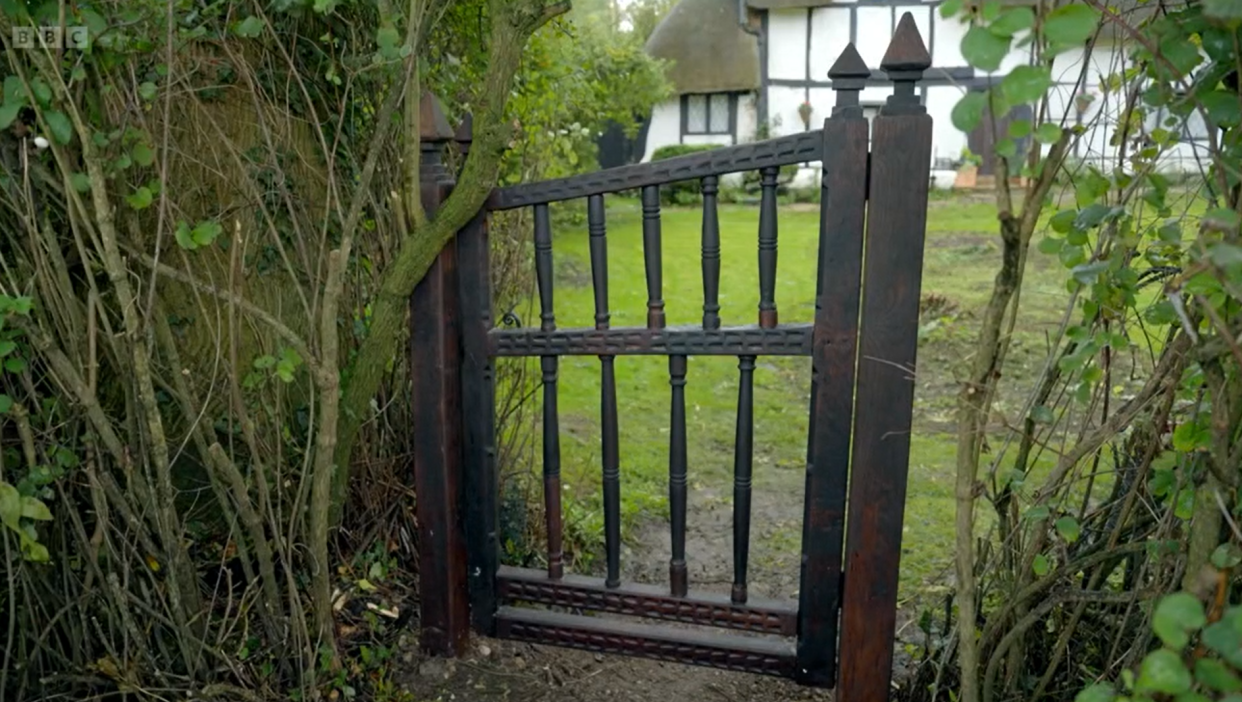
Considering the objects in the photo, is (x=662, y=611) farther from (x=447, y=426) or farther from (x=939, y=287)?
(x=939, y=287)

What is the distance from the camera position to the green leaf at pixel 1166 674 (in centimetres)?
113

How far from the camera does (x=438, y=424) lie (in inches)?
110

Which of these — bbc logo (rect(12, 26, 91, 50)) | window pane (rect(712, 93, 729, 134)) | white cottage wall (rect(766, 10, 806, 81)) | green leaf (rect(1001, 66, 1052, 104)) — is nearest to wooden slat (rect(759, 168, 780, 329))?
green leaf (rect(1001, 66, 1052, 104))

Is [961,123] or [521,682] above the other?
[961,123]

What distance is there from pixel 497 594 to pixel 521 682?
0.26 metres

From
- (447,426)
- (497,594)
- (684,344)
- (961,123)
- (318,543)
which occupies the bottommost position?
(497,594)

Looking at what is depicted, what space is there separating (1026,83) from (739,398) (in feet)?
4.80

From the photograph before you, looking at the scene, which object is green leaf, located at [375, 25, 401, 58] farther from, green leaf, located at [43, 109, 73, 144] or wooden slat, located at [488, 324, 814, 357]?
wooden slat, located at [488, 324, 814, 357]

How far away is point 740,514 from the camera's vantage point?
2.70m

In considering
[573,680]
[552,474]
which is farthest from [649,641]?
[552,474]

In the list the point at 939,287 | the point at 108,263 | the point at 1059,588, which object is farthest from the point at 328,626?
the point at 939,287

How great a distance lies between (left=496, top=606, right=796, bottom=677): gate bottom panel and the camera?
2.70 metres

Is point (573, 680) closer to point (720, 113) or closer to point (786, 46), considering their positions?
point (786, 46)

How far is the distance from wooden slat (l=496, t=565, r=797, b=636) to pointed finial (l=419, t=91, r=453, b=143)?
1278 millimetres
